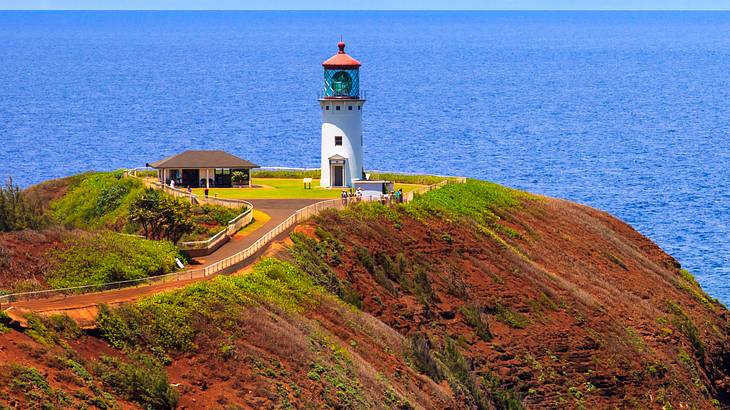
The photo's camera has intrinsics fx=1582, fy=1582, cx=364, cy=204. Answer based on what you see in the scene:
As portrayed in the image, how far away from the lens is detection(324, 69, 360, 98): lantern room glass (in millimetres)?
76438

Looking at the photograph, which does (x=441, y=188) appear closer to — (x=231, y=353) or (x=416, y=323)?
(x=416, y=323)

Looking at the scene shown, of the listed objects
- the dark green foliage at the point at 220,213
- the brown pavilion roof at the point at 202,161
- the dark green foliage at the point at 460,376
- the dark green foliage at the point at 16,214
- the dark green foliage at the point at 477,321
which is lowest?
the dark green foliage at the point at 460,376

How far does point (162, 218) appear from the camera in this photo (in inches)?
2283

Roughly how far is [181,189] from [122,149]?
229ft

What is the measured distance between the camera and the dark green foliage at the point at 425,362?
51.6 m

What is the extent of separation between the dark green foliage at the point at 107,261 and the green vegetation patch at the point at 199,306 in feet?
9.74

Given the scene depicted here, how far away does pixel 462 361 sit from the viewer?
54.5m

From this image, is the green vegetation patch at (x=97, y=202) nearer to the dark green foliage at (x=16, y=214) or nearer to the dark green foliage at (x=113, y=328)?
the dark green foliage at (x=16, y=214)

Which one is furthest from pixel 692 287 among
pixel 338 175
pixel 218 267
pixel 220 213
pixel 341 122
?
pixel 218 267

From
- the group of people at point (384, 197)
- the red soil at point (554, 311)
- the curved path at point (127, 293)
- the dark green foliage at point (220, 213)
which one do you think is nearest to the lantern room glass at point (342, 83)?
the group of people at point (384, 197)

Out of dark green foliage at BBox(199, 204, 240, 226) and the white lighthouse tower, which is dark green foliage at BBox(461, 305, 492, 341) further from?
the white lighthouse tower

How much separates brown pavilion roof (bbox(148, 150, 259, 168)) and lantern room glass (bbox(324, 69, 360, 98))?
5.25 meters

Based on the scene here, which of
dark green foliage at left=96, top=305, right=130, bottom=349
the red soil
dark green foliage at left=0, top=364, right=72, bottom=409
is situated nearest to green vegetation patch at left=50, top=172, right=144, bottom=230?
the red soil

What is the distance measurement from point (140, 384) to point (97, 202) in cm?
3471
